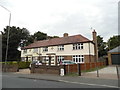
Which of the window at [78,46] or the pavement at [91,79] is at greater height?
the window at [78,46]

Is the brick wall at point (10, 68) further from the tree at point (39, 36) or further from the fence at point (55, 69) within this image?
the tree at point (39, 36)

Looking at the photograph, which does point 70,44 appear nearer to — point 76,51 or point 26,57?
point 76,51

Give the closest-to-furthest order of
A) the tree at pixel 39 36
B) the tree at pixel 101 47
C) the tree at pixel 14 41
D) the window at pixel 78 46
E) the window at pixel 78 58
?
the window at pixel 78 58 < the window at pixel 78 46 < the tree at pixel 14 41 < the tree at pixel 101 47 < the tree at pixel 39 36

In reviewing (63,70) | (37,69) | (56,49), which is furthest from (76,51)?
(63,70)

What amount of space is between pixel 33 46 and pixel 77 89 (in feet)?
124

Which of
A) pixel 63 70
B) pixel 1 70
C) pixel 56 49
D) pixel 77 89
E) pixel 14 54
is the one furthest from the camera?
pixel 14 54

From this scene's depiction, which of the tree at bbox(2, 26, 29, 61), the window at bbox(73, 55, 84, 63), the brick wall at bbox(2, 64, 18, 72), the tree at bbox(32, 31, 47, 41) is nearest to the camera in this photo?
the brick wall at bbox(2, 64, 18, 72)

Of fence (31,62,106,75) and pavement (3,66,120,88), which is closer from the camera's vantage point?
pavement (3,66,120,88)

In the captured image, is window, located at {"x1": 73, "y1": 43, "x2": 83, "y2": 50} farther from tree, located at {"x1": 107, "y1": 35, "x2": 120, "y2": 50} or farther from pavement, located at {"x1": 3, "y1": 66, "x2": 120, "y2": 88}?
tree, located at {"x1": 107, "y1": 35, "x2": 120, "y2": 50}

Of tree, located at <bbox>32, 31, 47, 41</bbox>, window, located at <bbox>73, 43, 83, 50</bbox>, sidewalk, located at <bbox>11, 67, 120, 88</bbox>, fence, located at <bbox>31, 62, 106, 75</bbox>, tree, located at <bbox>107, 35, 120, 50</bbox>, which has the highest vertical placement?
tree, located at <bbox>32, 31, 47, 41</bbox>

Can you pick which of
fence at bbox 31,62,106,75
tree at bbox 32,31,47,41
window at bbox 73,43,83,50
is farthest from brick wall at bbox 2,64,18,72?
tree at bbox 32,31,47,41

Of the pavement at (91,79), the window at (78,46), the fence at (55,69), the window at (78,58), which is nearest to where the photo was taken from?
the pavement at (91,79)

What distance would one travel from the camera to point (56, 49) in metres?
39.4

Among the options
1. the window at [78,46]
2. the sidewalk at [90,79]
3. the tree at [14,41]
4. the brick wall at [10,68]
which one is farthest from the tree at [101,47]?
the sidewalk at [90,79]
